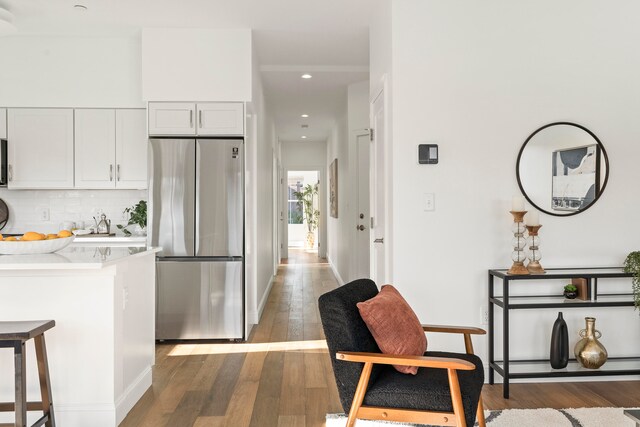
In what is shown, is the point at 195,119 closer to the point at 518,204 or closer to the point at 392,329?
the point at 518,204

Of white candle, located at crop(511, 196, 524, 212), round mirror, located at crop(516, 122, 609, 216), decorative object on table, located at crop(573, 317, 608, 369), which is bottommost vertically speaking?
decorative object on table, located at crop(573, 317, 608, 369)

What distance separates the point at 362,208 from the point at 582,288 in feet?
11.7

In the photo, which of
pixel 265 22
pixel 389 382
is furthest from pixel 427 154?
pixel 265 22

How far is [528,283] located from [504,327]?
480mm

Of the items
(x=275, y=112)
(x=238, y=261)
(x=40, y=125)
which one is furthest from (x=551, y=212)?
(x=275, y=112)

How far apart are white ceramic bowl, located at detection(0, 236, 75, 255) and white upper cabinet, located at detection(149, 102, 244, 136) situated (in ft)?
6.03

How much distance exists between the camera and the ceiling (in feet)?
12.7

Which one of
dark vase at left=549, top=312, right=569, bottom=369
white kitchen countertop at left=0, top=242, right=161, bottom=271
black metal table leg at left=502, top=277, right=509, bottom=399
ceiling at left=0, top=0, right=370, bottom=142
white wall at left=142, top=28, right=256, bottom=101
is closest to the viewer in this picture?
white kitchen countertop at left=0, top=242, right=161, bottom=271

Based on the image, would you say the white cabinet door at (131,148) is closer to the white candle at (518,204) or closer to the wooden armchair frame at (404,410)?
the white candle at (518,204)

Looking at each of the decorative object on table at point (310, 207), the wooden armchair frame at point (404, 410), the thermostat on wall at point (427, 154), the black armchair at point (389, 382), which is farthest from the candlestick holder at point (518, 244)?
the decorative object on table at point (310, 207)

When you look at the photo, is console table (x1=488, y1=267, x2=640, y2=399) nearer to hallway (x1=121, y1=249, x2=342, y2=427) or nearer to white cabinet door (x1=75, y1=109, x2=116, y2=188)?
hallway (x1=121, y1=249, x2=342, y2=427)

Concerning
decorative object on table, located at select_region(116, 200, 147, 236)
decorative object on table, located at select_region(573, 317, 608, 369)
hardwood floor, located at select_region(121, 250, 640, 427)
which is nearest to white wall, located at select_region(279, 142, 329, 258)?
decorative object on table, located at select_region(116, 200, 147, 236)

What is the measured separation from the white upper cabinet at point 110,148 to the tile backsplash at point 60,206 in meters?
0.29

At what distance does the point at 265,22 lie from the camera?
4.26m
